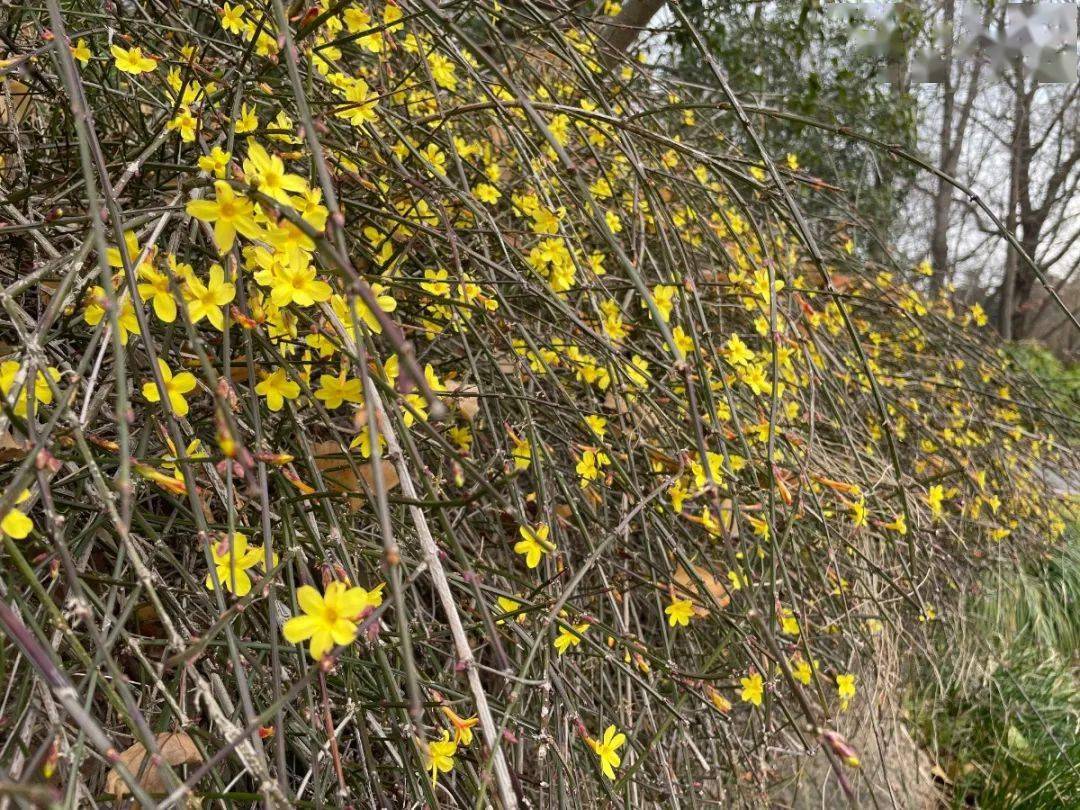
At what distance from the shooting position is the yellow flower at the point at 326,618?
567 mm

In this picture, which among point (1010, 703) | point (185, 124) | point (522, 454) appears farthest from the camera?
point (1010, 703)

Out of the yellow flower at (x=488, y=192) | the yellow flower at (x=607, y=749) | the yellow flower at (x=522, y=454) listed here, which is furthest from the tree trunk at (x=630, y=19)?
the yellow flower at (x=607, y=749)

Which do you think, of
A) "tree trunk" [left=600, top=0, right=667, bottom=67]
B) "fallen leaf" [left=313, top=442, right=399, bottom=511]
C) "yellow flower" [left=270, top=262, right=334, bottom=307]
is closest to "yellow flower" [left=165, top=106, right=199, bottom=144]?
"yellow flower" [left=270, top=262, right=334, bottom=307]

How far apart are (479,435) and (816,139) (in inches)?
146

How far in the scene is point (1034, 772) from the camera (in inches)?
86.6

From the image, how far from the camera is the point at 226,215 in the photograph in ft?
2.22

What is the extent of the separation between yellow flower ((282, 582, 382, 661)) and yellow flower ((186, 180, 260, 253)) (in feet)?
1.02

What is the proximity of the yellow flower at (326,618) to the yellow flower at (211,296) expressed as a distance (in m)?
0.31

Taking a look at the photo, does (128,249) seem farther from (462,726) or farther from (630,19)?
(630,19)

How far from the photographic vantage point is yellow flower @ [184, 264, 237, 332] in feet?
2.43

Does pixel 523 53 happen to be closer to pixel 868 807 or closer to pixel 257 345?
pixel 257 345

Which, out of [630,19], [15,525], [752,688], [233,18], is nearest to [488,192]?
[233,18]

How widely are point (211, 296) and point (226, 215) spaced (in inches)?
4.0

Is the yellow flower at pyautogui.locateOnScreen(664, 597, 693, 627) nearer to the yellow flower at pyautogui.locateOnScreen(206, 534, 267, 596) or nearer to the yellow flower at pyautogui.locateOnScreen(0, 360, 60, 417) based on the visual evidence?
the yellow flower at pyautogui.locateOnScreen(206, 534, 267, 596)
